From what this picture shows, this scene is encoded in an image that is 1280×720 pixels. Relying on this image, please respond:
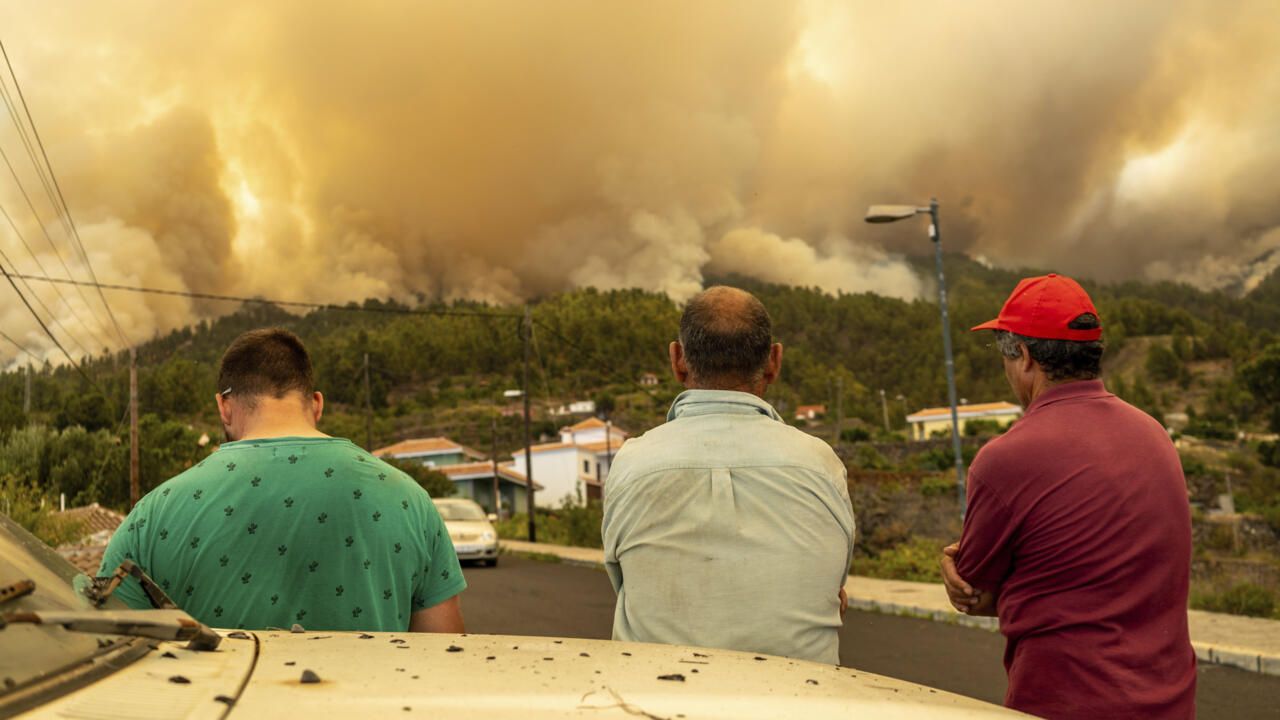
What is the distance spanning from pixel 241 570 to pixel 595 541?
35975 mm

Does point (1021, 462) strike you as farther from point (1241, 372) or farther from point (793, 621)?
point (1241, 372)

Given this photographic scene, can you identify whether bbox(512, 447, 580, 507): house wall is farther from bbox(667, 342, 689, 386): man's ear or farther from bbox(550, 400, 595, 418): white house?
bbox(667, 342, 689, 386): man's ear

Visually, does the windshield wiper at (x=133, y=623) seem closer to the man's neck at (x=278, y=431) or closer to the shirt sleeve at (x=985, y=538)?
the man's neck at (x=278, y=431)

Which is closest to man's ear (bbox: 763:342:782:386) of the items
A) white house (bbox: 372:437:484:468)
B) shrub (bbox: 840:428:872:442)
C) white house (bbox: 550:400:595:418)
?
white house (bbox: 372:437:484:468)

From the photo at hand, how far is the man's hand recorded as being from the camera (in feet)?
8.84

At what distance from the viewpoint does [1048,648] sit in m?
2.49

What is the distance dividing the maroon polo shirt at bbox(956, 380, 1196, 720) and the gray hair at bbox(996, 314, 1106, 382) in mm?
155

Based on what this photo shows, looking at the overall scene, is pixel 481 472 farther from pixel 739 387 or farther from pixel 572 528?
pixel 739 387

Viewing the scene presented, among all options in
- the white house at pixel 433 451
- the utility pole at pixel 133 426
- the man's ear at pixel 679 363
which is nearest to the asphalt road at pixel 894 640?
the man's ear at pixel 679 363

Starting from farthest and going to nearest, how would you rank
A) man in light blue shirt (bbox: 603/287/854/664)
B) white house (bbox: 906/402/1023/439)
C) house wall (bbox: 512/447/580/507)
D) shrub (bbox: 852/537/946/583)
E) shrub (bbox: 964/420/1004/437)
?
white house (bbox: 906/402/1023/439) < shrub (bbox: 964/420/1004/437) < house wall (bbox: 512/447/580/507) < shrub (bbox: 852/537/946/583) < man in light blue shirt (bbox: 603/287/854/664)

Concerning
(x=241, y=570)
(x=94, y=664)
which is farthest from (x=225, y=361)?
(x=94, y=664)

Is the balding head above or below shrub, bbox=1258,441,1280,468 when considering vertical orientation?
above

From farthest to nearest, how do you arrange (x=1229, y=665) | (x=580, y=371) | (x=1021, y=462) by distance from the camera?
(x=580, y=371) < (x=1229, y=665) < (x=1021, y=462)

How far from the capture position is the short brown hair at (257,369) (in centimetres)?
289
